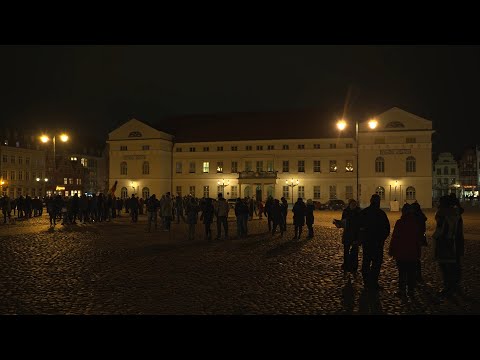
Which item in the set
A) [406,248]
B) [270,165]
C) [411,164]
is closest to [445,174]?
[411,164]

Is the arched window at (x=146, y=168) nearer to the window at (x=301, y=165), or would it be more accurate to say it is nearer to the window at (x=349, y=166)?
the window at (x=301, y=165)

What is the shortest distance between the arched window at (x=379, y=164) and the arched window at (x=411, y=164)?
276cm

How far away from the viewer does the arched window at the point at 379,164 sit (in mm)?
58650

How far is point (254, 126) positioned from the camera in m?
67.6

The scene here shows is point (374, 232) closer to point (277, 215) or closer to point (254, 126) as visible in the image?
point (277, 215)

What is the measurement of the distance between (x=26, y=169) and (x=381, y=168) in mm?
54812

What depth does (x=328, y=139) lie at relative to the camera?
6222 centimetres

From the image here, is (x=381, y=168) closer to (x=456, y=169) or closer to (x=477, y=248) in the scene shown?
(x=477, y=248)

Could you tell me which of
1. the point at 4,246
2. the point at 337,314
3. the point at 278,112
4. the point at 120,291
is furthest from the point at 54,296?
the point at 278,112

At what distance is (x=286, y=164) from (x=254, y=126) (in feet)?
25.1

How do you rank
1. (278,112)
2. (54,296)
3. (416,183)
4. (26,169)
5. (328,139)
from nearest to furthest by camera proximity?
(54,296) < (416,183) < (328,139) < (278,112) < (26,169)

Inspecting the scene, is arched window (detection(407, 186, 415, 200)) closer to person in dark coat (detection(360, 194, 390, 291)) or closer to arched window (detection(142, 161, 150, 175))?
arched window (detection(142, 161, 150, 175))

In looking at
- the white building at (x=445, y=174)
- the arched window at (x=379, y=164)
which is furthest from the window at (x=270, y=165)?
the white building at (x=445, y=174)

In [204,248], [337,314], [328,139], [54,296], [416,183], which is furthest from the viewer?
[328,139]
